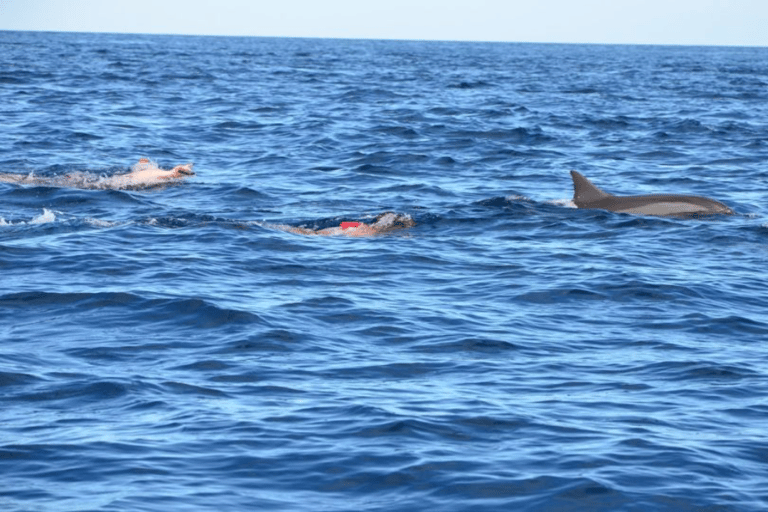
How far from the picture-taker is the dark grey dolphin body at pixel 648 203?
20.4 meters

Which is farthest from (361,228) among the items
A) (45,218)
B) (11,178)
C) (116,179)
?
(11,178)

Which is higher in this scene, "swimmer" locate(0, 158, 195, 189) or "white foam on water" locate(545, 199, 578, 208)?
"swimmer" locate(0, 158, 195, 189)

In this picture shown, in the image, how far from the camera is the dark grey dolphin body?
2038 cm

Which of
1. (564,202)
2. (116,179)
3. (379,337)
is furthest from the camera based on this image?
(116,179)

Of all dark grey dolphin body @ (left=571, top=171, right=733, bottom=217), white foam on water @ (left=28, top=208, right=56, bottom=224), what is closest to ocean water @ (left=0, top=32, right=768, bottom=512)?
white foam on water @ (left=28, top=208, right=56, bottom=224)

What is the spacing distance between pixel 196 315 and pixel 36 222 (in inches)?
262

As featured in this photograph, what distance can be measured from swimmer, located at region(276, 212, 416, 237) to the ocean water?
35 centimetres

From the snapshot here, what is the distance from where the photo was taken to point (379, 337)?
1271 cm

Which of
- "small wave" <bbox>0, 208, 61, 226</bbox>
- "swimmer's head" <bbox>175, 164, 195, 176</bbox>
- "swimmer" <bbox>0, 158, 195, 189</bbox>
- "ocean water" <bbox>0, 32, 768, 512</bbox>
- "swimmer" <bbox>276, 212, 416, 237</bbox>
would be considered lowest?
"ocean water" <bbox>0, 32, 768, 512</bbox>

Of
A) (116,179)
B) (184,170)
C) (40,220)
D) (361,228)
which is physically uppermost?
(184,170)

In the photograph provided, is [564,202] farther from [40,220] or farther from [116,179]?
[40,220]

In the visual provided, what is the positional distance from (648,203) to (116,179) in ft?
34.4

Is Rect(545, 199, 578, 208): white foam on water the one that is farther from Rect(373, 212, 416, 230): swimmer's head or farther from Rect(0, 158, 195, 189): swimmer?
Rect(0, 158, 195, 189): swimmer

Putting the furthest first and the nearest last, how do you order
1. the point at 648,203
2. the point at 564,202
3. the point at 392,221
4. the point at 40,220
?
1. the point at 564,202
2. the point at 648,203
3. the point at 392,221
4. the point at 40,220
